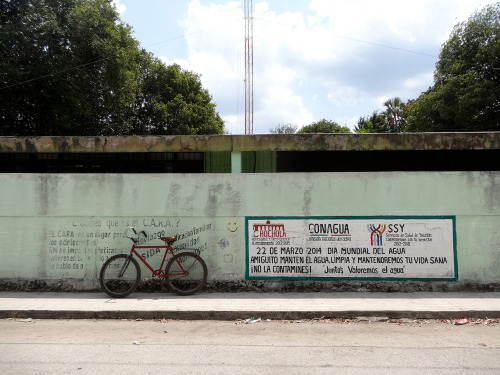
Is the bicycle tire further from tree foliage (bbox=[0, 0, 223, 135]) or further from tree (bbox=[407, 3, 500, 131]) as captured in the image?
tree (bbox=[407, 3, 500, 131])

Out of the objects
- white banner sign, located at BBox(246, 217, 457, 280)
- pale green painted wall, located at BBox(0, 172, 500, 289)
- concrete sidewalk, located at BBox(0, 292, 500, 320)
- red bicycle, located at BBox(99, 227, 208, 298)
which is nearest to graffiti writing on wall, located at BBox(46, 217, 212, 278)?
pale green painted wall, located at BBox(0, 172, 500, 289)

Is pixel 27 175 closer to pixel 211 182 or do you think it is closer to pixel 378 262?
pixel 211 182

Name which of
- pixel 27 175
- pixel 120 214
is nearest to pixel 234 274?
pixel 120 214

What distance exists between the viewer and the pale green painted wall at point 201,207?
25.7 ft

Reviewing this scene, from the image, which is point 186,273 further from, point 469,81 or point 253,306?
point 469,81

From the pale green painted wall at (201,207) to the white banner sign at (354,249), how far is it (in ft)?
0.63

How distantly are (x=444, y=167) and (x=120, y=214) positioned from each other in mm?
6763

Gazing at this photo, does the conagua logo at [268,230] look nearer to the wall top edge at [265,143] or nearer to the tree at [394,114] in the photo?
the wall top edge at [265,143]

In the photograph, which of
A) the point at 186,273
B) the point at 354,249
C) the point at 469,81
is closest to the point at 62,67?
the point at 186,273

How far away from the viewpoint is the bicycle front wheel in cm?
761

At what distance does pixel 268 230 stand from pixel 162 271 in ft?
7.29

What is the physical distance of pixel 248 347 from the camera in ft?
16.6

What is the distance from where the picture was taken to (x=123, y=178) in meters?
8.11

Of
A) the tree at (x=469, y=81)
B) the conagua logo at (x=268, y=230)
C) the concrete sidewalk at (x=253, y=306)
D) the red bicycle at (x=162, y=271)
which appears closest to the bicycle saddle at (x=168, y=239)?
the red bicycle at (x=162, y=271)
